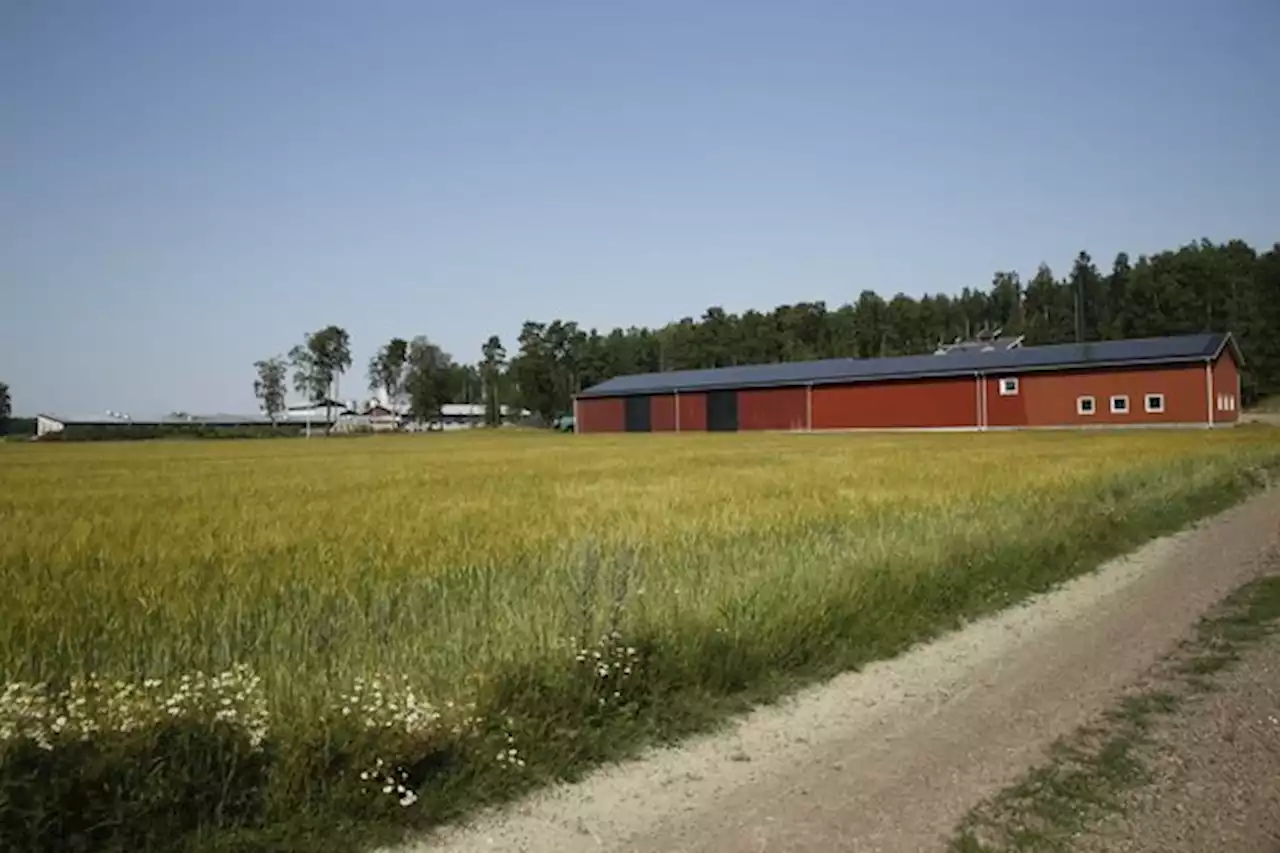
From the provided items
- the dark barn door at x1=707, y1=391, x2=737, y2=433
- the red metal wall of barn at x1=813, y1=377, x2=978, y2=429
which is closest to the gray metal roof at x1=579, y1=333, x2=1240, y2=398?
the red metal wall of barn at x1=813, y1=377, x2=978, y2=429

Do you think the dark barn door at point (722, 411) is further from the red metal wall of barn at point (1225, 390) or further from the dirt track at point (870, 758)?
the dirt track at point (870, 758)

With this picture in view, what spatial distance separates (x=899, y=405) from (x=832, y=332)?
88862mm

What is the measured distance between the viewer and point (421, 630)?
7.93 meters

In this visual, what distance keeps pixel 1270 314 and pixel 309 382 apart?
12314 centimetres

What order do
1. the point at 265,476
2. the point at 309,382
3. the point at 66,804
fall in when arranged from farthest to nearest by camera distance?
the point at 309,382 < the point at 265,476 < the point at 66,804

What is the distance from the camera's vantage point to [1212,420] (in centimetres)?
5975

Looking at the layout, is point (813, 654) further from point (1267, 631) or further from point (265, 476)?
point (265, 476)

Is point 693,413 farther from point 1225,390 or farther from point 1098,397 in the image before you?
point 1225,390

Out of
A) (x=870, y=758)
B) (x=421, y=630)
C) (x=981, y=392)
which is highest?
(x=981, y=392)

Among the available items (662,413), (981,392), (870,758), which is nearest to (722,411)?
(662,413)

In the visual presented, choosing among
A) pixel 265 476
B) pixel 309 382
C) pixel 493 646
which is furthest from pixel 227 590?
pixel 309 382

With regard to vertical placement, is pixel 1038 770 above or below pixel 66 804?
below

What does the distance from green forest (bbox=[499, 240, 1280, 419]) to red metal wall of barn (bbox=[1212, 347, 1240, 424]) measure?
4509 cm

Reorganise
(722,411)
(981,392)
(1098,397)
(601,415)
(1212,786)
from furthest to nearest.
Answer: (601,415)
(722,411)
(981,392)
(1098,397)
(1212,786)
